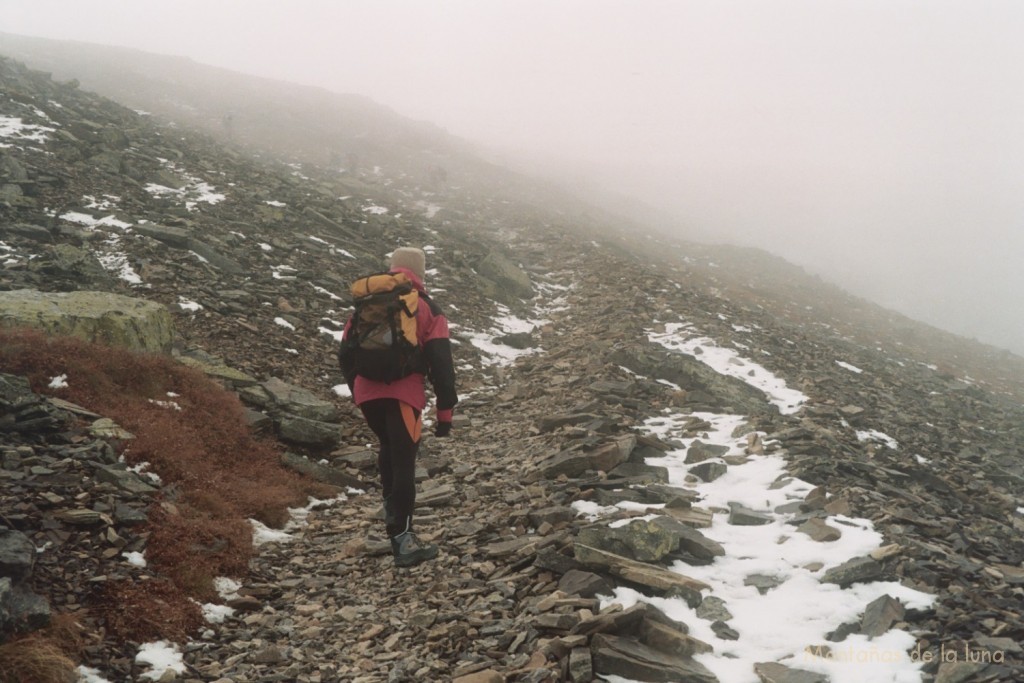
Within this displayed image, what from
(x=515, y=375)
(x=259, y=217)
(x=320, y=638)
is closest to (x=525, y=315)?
(x=515, y=375)

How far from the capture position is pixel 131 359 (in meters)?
9.47

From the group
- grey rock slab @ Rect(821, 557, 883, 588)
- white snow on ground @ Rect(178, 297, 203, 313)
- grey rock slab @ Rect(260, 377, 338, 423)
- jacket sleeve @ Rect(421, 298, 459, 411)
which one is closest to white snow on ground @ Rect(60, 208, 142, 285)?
white snow on ground @ Rect(178, 297, 203, 313)

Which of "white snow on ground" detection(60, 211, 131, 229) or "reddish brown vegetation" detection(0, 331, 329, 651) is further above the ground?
"white snow on ground" detection(60, 211, 131, 229)

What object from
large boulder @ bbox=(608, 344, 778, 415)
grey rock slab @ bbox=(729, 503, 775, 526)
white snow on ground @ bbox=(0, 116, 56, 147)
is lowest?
grey rock slab @ bbox=(729, 503, 775, 526)

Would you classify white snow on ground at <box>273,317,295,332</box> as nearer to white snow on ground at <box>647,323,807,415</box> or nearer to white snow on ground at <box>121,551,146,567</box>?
white snow on ground at <box>121,551,146,567</box>

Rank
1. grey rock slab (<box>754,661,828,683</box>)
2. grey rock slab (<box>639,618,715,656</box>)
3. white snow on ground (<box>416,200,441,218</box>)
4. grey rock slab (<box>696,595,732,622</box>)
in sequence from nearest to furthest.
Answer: grey rock slab (<box>754,661,828,683</box>)
grey rock slab (<box>639,618,715,656</box>)
grey rock slab (<box>696,595,732,622</box>)
white snow on ground (<box>416,200,441,218</box>)

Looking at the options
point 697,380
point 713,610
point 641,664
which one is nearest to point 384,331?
point 641,664

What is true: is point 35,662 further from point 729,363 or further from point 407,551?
point 729,363

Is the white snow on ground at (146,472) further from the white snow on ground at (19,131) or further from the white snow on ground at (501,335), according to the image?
the white snow on ground at (19,131)

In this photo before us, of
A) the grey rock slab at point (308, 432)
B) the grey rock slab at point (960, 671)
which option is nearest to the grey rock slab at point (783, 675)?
the grey rock slab at point (960, 671)

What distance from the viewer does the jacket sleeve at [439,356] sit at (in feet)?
23.0

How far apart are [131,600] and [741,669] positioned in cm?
571

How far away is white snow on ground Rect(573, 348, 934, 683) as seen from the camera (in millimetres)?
5012

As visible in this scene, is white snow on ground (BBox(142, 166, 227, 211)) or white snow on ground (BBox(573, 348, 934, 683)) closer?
white snow on ground (BBox(573, 348, 934, 683))
